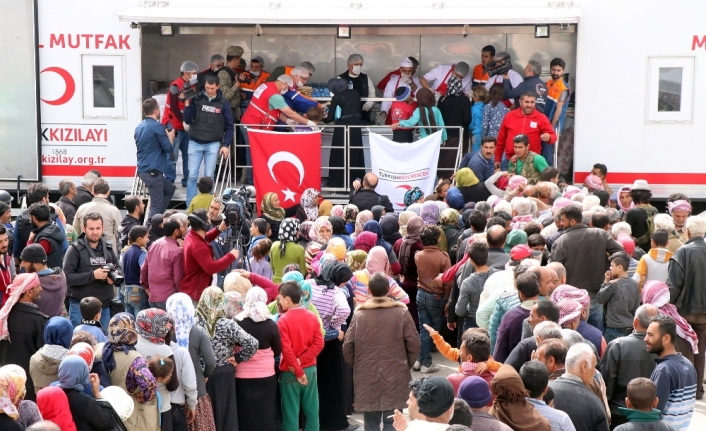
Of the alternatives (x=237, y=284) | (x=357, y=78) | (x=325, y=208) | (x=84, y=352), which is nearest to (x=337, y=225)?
(x=325, y=208)

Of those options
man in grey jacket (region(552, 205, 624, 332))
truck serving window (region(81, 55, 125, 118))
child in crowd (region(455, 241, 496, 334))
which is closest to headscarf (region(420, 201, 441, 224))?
man in grey jacket (region(552, 205, 624, 332))

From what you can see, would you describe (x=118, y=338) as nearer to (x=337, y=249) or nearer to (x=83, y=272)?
(x=83, y=272)

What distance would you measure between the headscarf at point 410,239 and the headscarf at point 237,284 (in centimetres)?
242

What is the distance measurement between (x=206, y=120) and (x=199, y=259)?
4.73 m

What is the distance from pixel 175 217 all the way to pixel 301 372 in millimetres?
2285

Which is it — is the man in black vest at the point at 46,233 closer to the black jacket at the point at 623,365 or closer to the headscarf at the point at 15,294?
the headscarf at the point at 15,294

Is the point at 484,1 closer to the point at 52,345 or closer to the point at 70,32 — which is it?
the point at 70,32

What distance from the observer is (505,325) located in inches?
297

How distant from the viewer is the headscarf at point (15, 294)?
755cm

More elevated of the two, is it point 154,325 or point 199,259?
point 199,259

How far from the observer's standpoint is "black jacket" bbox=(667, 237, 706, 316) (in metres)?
9.19

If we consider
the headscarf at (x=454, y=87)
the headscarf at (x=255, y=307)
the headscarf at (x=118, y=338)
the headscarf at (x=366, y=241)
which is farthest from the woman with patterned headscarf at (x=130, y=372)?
the headscarf at (x=454, y=87)

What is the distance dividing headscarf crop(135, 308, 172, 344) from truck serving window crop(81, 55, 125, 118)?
7575 millimetres

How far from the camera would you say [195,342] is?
7078mm
